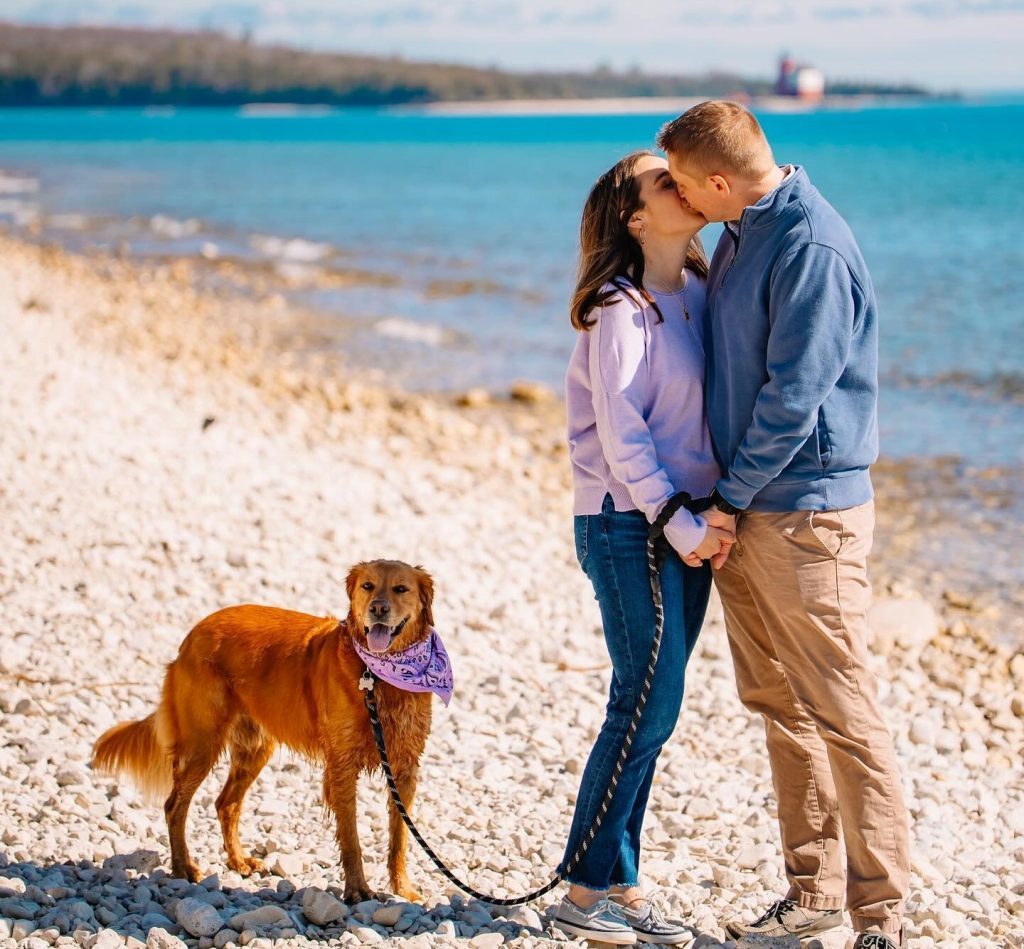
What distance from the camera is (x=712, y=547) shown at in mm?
3641

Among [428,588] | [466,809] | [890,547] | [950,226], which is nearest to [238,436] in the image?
[890,547]

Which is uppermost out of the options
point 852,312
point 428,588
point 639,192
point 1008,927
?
point 639,192

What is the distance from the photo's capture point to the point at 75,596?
653 centimetres

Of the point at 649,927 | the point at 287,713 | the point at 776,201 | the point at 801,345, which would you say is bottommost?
the point at 649,927

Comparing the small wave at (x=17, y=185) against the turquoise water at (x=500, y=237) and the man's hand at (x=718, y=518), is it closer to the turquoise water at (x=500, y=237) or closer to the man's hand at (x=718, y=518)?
the turquoise water at (x=500, y=237)

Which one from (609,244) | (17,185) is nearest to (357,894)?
(609,244)

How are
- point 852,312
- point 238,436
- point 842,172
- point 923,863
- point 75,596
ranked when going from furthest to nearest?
point 842,172, point 238,436, point 75,596, point 923,863, point 852,312

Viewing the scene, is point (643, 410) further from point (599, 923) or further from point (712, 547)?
point (599, 923)

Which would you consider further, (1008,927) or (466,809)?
(466,809)

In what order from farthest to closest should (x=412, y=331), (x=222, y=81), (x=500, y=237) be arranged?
(x=222, y=81) → (x=500, y=237) → (x=412, y=331)

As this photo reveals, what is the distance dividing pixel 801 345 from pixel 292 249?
82.5 ft

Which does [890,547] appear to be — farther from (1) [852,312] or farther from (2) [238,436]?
(1) [852,312]

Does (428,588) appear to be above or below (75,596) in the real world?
above

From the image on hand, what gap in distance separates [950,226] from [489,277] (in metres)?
15.8
